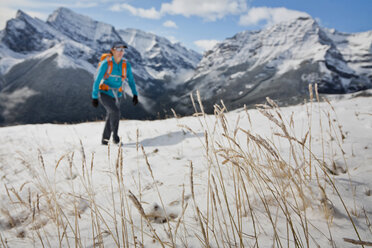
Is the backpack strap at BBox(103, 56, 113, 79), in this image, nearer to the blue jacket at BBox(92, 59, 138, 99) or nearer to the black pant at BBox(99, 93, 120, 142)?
the blue jacket at BBox(92, 59, 138, 99)

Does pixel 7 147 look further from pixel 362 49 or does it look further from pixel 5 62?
pixel 362 49

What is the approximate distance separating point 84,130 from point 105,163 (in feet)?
16.2

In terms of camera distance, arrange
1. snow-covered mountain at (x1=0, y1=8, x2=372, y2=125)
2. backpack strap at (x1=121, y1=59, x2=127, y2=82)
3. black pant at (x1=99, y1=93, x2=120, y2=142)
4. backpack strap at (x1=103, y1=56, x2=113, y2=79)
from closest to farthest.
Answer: black pant at (x1=99, y1=93, x2=120, y2=142) → backpack strap at (x1=103, y1=56, x2=113, y2=79) → backpack strap at (x1=121, y1=59, x2=127, y2=82) → snow-covered mountain at (x1=0, y1=8, x2=372, y2=125)

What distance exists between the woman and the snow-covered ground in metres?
1.22

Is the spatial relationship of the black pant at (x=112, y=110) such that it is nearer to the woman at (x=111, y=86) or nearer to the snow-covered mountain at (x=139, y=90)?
the woman at (x=111, y=86)

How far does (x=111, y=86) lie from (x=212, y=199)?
4603 millimetres

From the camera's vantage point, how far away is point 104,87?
4.98 metres

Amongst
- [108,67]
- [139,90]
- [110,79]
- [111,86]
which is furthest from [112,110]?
[139,90]

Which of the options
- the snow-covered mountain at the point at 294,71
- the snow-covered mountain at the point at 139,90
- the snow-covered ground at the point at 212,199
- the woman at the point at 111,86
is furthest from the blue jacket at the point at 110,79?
the snow-covered mountain at the point at 294,71

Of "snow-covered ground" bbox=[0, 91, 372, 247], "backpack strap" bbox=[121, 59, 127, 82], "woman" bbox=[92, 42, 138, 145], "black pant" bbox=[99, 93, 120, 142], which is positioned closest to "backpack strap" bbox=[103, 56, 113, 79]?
"woman" bbox=[92, 42, 138, 145]

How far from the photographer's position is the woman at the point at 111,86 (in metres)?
4.94

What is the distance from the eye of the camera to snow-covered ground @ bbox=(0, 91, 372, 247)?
1.07 meters

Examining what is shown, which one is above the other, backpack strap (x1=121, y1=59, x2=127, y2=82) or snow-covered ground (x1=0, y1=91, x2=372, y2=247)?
backpack strap (x1=121, y1=59, x2=127, y2=82)

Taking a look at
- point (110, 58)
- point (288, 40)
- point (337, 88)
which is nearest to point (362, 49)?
point (288, 40)
